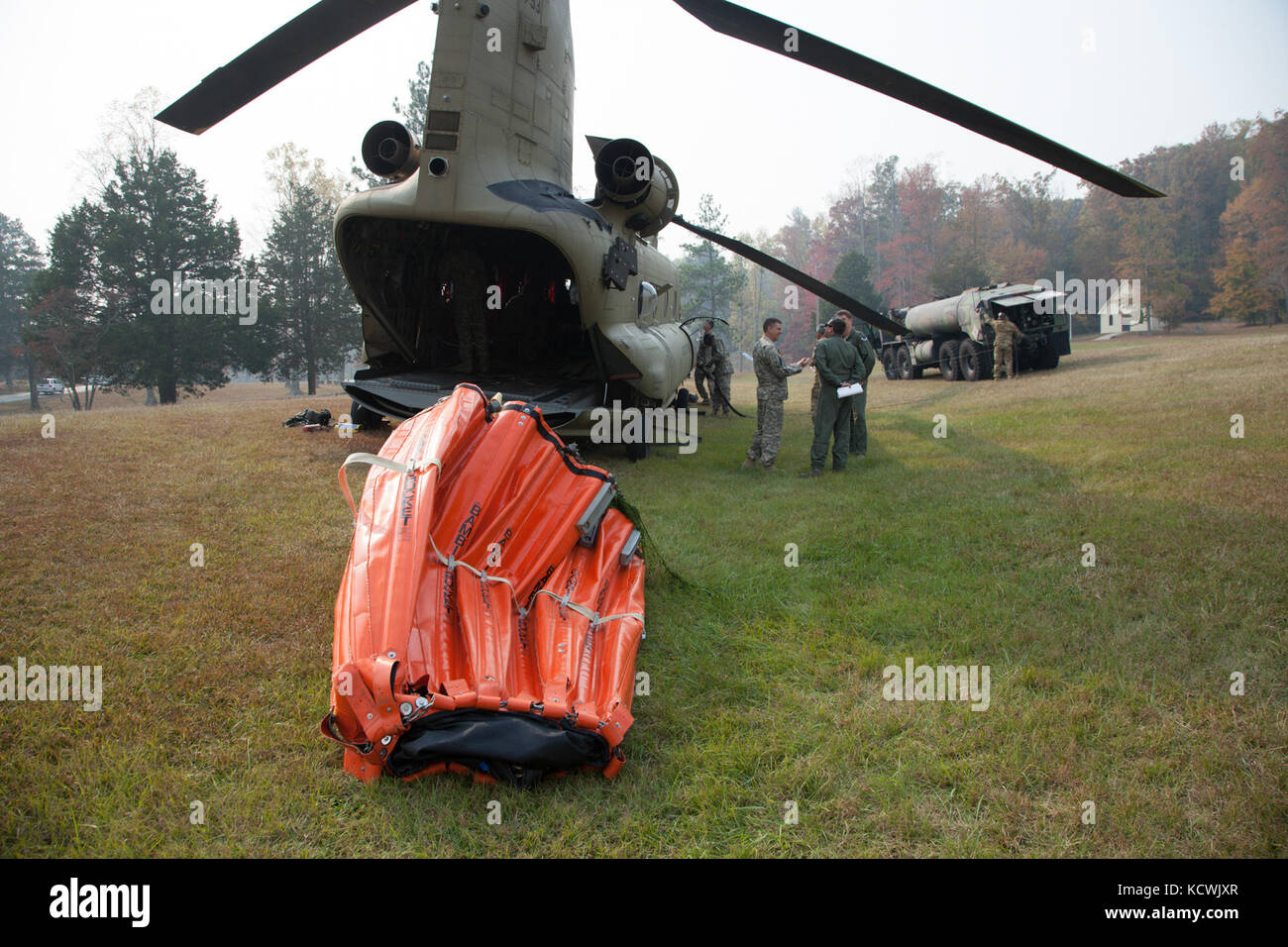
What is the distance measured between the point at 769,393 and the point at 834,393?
37.7 inches

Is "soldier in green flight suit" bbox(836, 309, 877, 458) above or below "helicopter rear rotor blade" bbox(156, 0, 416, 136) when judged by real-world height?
below

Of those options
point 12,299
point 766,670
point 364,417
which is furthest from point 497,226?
point 12,299

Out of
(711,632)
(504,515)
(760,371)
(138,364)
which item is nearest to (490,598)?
(504,515)

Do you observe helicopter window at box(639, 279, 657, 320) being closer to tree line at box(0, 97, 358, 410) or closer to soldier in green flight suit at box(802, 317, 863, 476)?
soldier in green flight suit at box(802, 317, 863, 476)

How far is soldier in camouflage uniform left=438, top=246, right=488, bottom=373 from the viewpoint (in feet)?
32.1

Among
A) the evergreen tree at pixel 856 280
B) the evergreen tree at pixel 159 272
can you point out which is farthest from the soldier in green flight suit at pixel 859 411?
the evergreen tree at pixel 856 280

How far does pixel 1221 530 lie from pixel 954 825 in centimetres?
491

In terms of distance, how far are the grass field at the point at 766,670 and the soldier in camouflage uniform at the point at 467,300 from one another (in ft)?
10.1

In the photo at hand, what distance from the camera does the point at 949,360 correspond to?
23469 millimetres

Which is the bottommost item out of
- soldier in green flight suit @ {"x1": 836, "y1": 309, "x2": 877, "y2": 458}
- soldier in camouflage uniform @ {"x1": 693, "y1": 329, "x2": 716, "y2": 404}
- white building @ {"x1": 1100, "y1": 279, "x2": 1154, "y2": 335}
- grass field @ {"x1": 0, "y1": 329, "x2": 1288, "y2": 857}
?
grass field @ {"x1": 0, "y1": 329, "x2": 1288, "y2": 857}

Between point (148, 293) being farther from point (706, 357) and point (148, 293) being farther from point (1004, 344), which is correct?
point (1004, 344)

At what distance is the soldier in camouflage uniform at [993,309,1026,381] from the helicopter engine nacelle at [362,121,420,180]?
17612mm

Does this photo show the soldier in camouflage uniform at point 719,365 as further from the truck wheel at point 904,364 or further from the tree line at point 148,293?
the tree line at point 148,293

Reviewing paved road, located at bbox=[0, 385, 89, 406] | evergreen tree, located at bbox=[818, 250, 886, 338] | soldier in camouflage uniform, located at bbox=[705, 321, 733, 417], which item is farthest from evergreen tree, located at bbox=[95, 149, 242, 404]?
evergreen tree, located at bbox=[818, 250, 886, 338]
